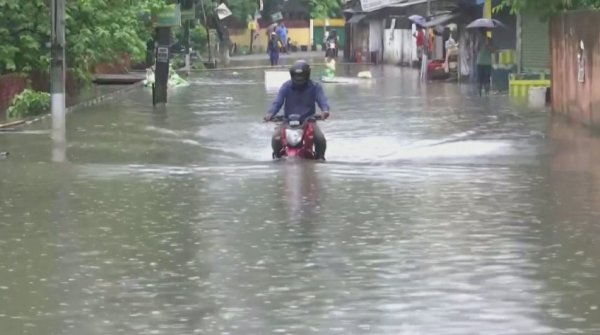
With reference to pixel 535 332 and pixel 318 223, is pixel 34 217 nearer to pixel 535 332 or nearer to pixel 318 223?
pixel 318 223

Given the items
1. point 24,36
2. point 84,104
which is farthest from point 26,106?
point 84,104

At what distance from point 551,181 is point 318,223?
152 inches

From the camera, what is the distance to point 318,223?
1021cm

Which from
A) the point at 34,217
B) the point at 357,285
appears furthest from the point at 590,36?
the point at 357,285

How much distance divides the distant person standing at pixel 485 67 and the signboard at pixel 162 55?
28.8 ft

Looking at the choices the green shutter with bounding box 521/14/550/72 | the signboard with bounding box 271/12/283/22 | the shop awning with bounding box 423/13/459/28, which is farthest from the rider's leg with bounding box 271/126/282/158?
the signboard with bounding box 271/12/283/22

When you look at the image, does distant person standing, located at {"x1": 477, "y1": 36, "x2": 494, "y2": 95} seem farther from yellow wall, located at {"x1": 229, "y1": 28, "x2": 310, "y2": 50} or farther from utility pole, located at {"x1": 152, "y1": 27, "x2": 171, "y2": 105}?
yellow wall, located at {"x1": 229, "y1": 28, "x2": 310, "y2": 50}

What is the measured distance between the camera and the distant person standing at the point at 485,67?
105 ft

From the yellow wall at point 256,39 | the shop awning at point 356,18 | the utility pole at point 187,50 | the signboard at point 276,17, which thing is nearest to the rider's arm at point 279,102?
the utility pole at point 187,50

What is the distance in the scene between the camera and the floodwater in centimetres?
695

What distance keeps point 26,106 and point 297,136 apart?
9.77 m

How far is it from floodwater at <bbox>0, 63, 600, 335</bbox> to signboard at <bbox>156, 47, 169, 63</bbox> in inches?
356

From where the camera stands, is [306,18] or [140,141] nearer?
[140,141]

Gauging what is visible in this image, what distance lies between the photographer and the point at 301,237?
31.3ft
